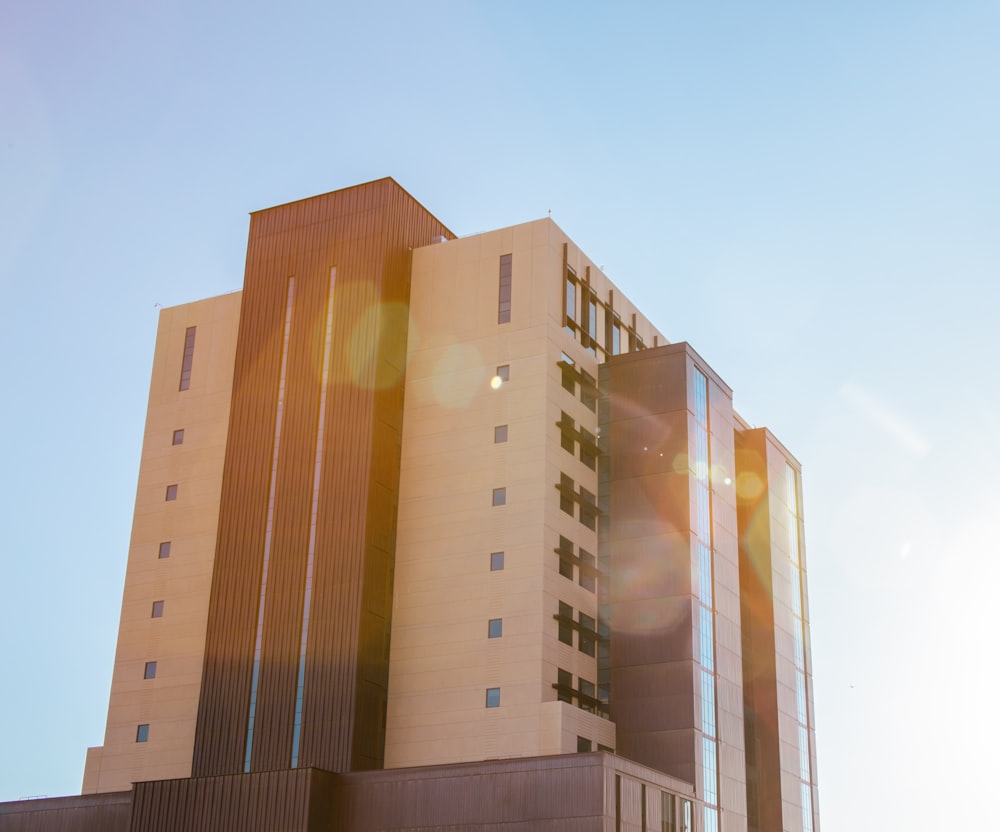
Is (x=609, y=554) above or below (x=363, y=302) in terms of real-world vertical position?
below

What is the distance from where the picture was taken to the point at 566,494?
3686 inches

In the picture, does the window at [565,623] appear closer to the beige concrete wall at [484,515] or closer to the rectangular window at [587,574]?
the beige concrete wall at [484,515]

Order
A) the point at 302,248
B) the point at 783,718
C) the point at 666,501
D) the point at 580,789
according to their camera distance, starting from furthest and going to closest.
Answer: the point at 783,718, the point at 302,248, the point at 666,501, the point at 580,789

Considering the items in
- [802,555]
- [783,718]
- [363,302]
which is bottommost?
[783,718]

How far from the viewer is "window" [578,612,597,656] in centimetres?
9262

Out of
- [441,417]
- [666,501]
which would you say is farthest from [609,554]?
[441,417]

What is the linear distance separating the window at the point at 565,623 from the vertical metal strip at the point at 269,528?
69.9ft

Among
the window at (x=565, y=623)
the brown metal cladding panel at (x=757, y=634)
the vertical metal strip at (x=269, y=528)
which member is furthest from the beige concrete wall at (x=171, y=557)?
the brown metal cladding panel at (x=757, y=634)

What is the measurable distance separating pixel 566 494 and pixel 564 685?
1383cm

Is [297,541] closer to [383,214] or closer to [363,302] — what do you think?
[363,302]

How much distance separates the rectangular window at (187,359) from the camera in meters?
110

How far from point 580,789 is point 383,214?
48179 mm

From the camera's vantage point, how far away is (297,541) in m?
93.6

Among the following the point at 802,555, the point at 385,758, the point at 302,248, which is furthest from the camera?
the point at 802,555
